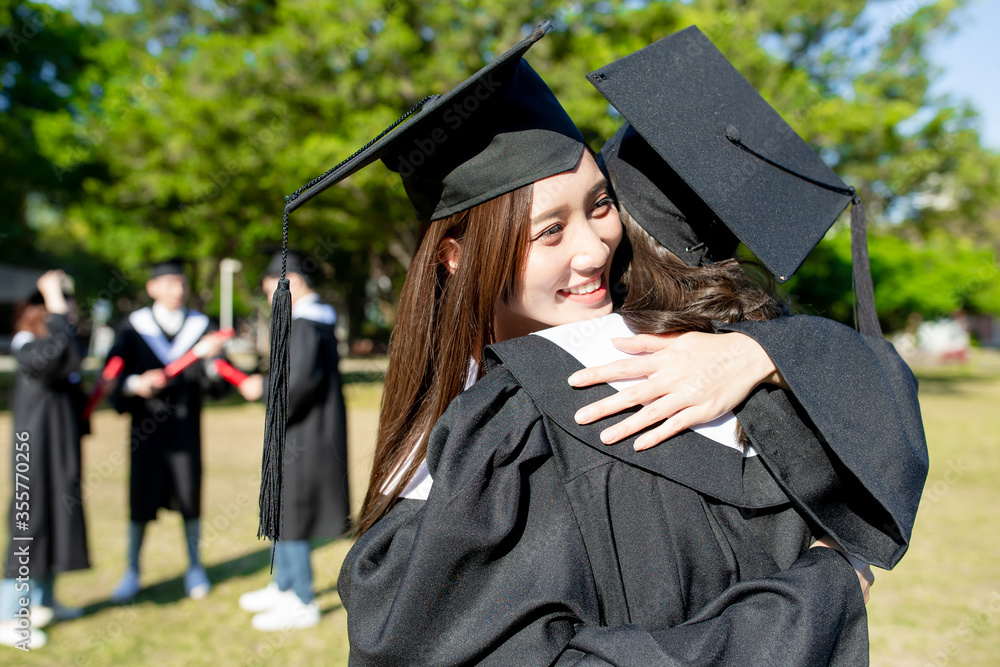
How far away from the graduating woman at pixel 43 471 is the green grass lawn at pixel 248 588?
261 millimetres

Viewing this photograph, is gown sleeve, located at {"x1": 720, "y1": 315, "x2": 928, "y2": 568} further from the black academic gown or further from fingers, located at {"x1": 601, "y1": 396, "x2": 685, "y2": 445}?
the black academic gown

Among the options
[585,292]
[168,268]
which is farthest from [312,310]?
[585,292]

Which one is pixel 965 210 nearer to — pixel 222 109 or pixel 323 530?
pixel 222 109

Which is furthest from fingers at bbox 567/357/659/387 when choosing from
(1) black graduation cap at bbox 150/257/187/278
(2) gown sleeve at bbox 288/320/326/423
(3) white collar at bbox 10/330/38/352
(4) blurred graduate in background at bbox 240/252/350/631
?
(1) black graduation cap at bbox 150/257/187/278

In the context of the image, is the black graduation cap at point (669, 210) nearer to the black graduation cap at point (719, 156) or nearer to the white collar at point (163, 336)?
the black graduation cap at point (719, 156)

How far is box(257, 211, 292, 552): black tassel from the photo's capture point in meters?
1.46

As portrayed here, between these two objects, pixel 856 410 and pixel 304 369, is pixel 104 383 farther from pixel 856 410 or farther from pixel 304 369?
pixel 856 410

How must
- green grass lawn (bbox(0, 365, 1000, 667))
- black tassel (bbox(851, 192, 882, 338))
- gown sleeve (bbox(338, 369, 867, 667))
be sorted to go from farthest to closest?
green grass lawn (bbox(0, 365, 1000, 667)) → black tassel (bbox(851, 192, 882, 338)) → gown sleeve (bbox(338, 369, 867, 667))

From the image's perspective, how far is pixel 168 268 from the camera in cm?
505

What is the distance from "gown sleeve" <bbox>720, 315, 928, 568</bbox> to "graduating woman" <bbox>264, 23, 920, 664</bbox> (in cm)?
7

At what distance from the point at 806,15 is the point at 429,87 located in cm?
964

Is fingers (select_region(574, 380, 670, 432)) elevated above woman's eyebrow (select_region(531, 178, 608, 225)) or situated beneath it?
situated beneath

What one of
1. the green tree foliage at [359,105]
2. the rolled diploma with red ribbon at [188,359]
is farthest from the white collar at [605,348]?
the green tree foliage at [359,105]

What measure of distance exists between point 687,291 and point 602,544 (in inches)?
22.6
